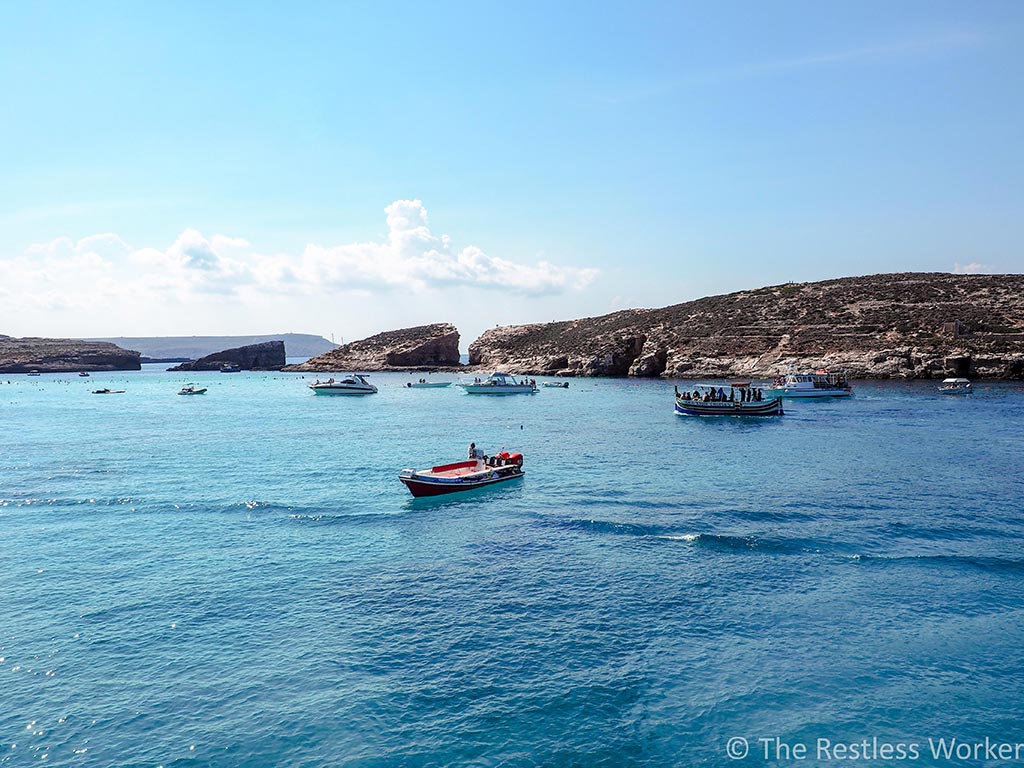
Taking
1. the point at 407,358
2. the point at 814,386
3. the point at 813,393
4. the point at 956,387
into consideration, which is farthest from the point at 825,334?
the point at 407,358

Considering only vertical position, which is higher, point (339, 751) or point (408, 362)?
point (408, 362)

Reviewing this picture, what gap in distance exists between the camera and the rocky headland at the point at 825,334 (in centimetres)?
9994

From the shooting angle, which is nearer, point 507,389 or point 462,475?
point 462,475

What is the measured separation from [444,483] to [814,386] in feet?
211

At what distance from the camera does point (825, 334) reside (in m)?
113

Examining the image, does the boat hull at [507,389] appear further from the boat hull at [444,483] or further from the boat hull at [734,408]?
the boat hull at [444,483]

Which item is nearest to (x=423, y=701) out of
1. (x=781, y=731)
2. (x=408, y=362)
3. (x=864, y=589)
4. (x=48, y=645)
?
(x=781, y=731)

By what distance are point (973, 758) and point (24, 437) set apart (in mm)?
72396

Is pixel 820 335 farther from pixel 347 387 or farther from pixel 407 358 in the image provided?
pixel 407 358

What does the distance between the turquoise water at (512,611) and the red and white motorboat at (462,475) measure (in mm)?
780

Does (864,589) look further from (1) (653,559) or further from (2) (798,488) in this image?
(2) (798,488)

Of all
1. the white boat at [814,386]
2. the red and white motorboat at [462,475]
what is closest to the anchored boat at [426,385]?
the white boat at [814,386]

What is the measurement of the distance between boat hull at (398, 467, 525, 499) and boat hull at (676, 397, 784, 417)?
36243 mm

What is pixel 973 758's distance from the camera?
1290cm
